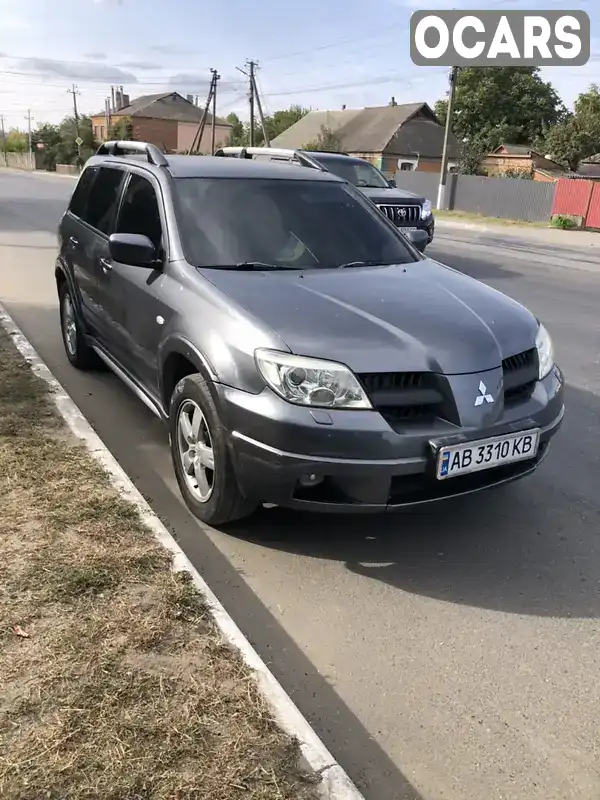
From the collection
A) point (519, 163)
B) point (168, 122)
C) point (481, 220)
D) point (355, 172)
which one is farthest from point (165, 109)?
point (355, 172)

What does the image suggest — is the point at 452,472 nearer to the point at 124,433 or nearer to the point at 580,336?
the point at 124,433

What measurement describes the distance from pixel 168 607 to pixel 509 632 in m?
1.40

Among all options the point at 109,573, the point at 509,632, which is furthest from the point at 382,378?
the point at 109,573

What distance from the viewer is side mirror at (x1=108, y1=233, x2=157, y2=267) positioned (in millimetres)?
3994

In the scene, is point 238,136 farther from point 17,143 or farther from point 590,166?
point 17,143

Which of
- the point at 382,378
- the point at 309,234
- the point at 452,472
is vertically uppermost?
the point at 309,234

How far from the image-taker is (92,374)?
619cm

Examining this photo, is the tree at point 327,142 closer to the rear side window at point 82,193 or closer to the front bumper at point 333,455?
the rear side window at point 82,193

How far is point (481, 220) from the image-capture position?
30141 millimetres

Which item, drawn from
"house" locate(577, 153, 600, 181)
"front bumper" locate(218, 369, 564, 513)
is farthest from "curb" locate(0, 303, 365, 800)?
"house" locate(577, 153, 600, 181)

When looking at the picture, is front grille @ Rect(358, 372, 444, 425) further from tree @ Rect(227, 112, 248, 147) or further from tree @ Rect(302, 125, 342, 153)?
tree @ Rect(227, 112, 248, 147)

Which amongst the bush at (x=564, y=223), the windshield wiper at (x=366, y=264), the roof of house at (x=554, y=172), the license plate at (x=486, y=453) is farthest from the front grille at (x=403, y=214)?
the roof of house at (x=554, y=172)

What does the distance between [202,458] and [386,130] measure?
195ft

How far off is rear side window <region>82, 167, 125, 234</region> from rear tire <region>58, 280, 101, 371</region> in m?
0.80
